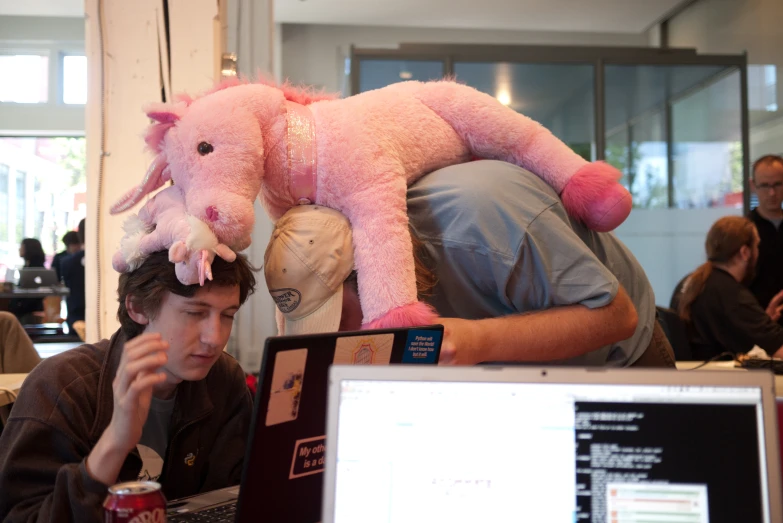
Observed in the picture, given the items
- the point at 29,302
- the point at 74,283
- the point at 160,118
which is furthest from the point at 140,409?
the point at 29,302

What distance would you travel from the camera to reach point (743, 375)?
731mm

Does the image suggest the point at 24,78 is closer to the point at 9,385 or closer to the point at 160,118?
the point at 9,385

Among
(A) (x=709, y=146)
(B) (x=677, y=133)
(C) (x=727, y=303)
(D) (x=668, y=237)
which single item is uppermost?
(B) (x=677, y=133)

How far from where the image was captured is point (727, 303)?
3.55 metres

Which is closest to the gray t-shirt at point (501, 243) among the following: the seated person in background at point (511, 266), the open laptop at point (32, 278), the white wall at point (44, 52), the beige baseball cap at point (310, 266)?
the seated person in background at point (511, 266)

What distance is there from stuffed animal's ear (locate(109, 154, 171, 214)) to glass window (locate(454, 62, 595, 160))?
4.50m

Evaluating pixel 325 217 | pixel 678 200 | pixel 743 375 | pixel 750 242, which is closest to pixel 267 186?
pixel 325 217

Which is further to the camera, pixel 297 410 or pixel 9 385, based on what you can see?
pixel 9 385

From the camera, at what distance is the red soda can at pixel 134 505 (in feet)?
2.68

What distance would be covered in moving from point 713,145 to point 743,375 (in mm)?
5546

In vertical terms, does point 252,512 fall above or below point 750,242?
below

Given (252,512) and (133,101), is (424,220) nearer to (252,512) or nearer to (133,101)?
(252,512)

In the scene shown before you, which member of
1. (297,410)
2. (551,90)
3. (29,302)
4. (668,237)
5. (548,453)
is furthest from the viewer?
(29,302)

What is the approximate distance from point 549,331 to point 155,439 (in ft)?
2.25
